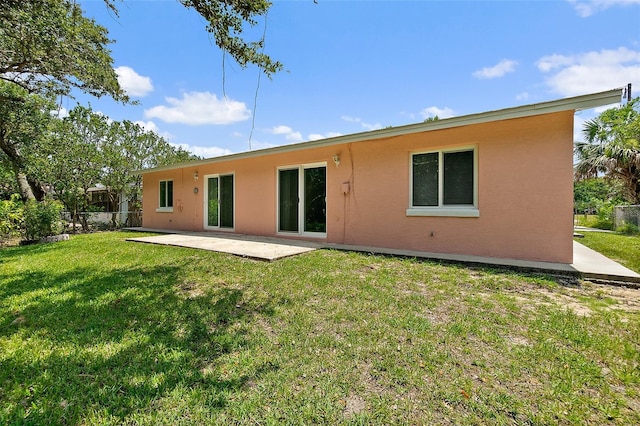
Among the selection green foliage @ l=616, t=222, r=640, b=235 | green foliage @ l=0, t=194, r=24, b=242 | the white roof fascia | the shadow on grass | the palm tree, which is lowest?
the shadow on grass

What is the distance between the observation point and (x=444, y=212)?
6438 millimetres

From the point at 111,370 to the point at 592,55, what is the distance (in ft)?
50.2

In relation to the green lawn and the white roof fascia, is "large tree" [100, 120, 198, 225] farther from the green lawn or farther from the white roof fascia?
the green lawn

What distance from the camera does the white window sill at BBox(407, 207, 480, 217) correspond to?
6.14 m

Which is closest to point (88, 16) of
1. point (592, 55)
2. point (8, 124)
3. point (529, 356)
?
point (8, 124)

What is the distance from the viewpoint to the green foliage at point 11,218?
10250mm

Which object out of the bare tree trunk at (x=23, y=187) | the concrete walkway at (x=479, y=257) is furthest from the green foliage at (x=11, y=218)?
the concrete walkway at (x=479, y=257)

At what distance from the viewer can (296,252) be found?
6.60m

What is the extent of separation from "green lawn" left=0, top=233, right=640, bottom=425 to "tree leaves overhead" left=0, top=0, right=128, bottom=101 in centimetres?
521

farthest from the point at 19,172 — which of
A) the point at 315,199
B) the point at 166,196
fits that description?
the point at 315,199

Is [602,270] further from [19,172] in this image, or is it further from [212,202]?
[19,172]

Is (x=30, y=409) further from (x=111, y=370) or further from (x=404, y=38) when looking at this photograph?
(x=404, y=38)

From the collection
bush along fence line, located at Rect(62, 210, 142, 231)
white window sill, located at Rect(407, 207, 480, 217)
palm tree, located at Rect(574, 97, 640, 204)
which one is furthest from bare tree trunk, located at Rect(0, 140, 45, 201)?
palm tree, located at Rect(574, 97, 640, 204)

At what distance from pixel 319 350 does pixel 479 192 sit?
5163 millimetres
